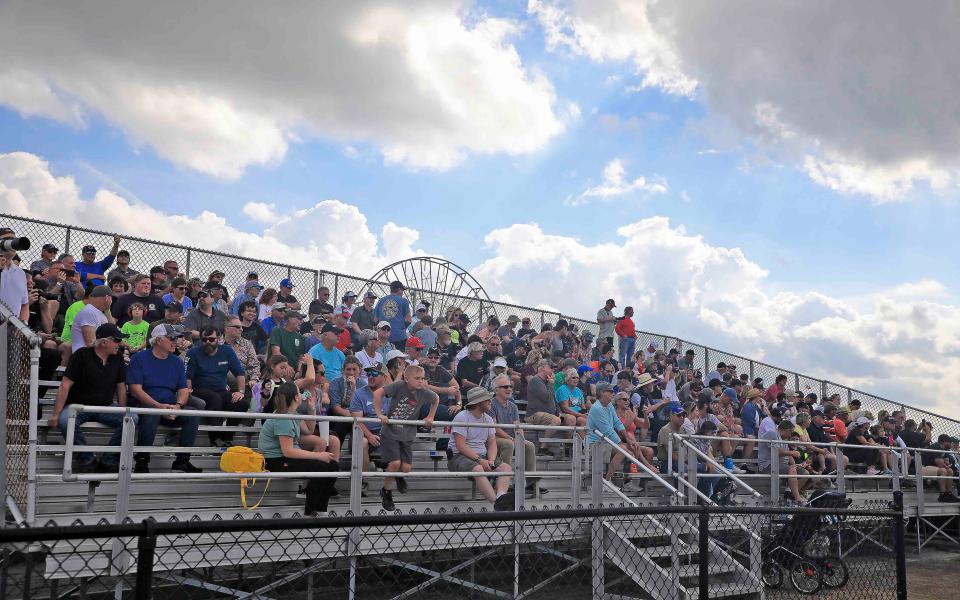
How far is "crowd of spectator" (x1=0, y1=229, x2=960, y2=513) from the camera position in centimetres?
830

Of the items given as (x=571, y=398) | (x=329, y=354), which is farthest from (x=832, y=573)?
(x=329, y=354)

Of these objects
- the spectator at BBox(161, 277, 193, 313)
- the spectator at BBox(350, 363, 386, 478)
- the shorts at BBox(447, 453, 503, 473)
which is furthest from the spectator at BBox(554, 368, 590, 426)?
the spectator at BBox(161, 277, 193, 313)

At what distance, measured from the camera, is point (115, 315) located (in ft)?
36.5

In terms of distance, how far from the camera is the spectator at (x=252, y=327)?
12648mm

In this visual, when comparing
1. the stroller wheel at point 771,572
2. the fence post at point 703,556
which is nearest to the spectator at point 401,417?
the fence post at point 703,556

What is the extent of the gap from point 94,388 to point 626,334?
16410 millimetres

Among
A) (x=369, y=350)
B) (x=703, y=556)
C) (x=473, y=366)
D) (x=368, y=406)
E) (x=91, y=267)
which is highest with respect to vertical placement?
(x=91, y=267)

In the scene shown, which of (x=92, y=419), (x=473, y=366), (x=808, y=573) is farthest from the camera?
(x=473, y=366)

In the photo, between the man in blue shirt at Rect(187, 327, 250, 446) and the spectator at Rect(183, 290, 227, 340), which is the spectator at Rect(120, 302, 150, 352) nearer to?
the spectator at Rect(183, 290, 227, 340)

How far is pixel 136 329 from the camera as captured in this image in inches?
424

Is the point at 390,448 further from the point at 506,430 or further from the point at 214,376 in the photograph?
the point at 506,430

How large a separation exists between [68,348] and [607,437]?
651 centimetres

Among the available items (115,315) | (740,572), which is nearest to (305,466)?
(115,315)

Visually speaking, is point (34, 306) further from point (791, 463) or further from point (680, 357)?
point (680, 357)
